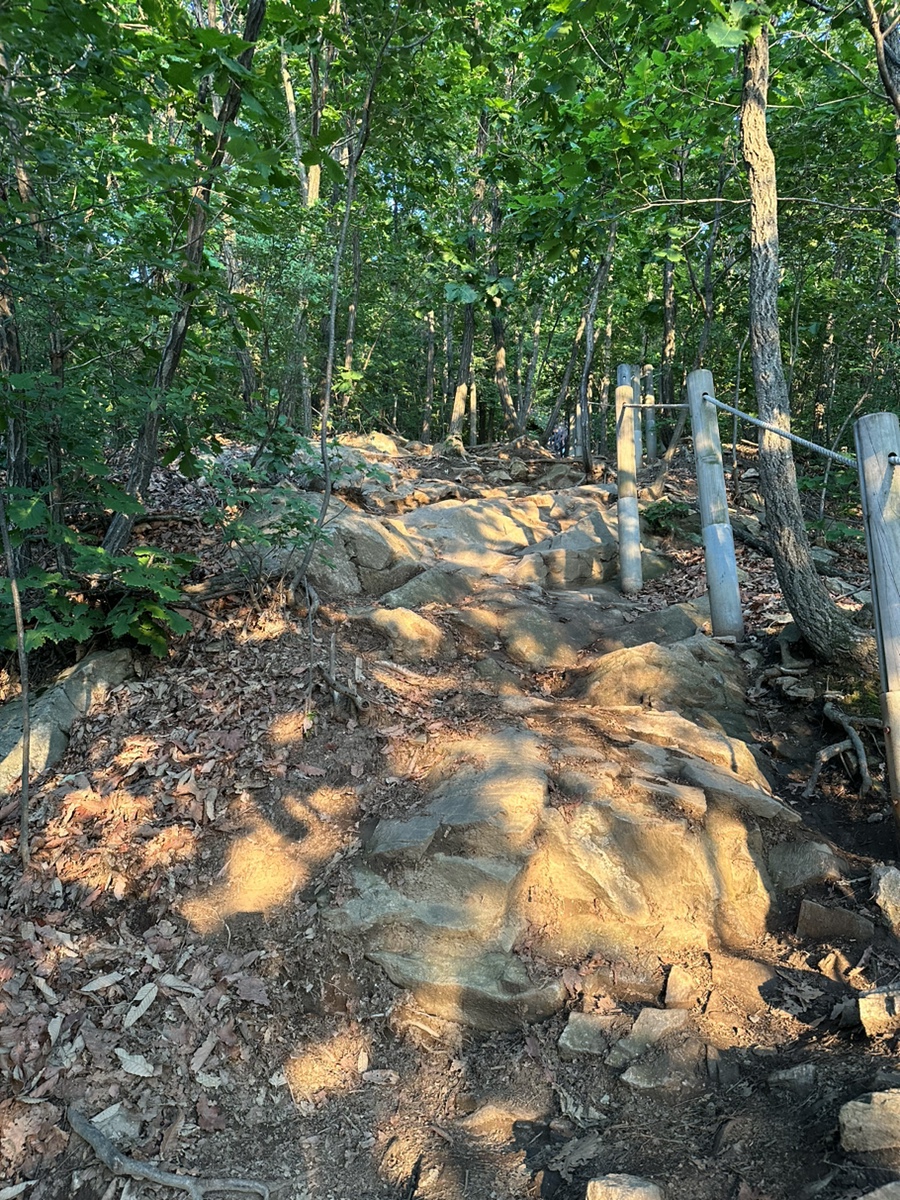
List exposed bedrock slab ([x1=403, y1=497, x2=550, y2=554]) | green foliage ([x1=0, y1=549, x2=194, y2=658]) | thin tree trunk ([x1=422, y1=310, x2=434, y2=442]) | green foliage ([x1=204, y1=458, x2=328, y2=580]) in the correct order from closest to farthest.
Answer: green foliage ([x1=0, y1=549, x2=194, y2=658])
green foliage ([x1=204, y1=458, x2=328, y2=580])
exposed bedrock slab ([x1=403, y1=497, x2=550, y2=554])
thin tree trunk ([x1=422, y1=310, x2=434, y2=442])

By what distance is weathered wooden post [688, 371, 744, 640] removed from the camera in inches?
231

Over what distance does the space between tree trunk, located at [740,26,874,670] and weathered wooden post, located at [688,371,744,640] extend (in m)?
0.55

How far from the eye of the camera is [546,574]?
8141 millimetres

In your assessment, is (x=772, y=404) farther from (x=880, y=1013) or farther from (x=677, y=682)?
(x=880, y=1013)

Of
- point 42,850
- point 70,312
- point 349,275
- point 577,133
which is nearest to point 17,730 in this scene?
point 42,850

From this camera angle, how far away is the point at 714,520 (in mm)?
5938

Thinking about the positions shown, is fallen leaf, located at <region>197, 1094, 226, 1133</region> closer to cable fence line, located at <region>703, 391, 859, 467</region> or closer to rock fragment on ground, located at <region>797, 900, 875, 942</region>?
rock fragment on ground, located at <region>797, 900, 875, 942</region>

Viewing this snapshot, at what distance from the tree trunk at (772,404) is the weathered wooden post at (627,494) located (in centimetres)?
206

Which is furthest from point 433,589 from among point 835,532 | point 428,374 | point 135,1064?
point 428,374

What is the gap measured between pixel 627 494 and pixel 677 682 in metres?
2.76

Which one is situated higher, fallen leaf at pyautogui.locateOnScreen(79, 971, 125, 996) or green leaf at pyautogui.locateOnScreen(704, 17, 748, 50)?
green leaf at pyautogui.locateOnScreen(704, 17, 748, 50)

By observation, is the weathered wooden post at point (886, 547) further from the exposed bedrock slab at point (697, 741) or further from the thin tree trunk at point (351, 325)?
the thin tree trunk at point (351, 325)

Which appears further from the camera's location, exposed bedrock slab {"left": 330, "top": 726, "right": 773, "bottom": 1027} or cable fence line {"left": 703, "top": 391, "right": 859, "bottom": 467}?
cable fence line {"left": 703, "top": 391, "right": 859, "bottom": 467}

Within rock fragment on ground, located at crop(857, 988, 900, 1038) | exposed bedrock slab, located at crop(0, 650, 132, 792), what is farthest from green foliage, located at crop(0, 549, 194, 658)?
rock fragment on ground, located at crop(857, 988, 900, 1038)
